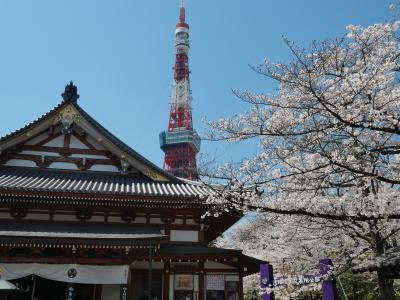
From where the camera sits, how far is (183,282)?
1207 centimetres

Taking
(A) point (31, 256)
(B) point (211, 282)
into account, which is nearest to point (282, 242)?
(B) point (211, 282)

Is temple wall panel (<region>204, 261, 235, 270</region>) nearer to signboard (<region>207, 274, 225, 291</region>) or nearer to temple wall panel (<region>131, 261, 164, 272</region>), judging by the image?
signboard (<region>207, 274, 225, 291</region>)

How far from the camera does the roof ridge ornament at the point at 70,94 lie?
1477 cm

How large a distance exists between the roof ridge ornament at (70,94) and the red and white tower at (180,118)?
5913 cm

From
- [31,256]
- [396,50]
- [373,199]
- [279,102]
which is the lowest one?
[31,256]

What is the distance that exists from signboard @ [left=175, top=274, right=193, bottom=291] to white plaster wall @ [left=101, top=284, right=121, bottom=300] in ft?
5.83

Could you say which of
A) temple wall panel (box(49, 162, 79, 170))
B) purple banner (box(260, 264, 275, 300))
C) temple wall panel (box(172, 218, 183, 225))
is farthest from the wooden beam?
purple banner (box(260, 264, 275, 300))

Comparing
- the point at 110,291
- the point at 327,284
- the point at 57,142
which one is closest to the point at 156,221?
the point at 110,291

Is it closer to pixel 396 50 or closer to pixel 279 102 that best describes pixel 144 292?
pixel 279 102

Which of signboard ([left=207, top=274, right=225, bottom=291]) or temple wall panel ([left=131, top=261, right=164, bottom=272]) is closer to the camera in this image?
temple wall panel ([left=131, top=261, right=164, bottom=272])

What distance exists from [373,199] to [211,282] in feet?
20.1

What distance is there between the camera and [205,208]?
12.6 meters

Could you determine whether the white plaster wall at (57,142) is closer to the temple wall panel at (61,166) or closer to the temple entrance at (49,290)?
the temple wall panel at (61,166)

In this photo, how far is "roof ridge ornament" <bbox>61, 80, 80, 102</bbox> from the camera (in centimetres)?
1477
